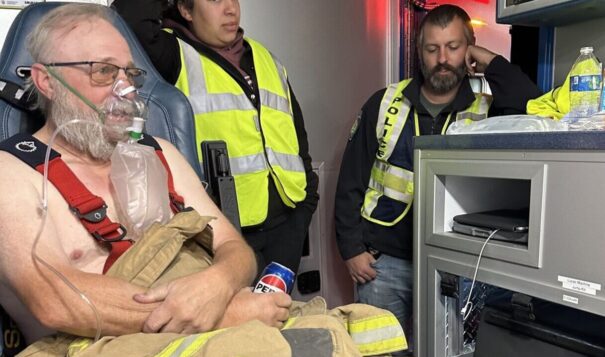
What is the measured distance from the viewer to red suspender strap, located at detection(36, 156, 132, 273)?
998mm

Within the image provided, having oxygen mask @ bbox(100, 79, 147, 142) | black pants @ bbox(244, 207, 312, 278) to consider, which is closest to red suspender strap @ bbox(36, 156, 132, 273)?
oxygen mask @ bbox(100, 79, 147, 142)

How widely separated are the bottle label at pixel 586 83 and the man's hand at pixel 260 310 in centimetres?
93

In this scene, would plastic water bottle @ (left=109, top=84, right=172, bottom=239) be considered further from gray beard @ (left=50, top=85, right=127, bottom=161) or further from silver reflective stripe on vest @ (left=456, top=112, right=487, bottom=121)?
silver reflective stripe on vest @ (left=456, top=112, right=487, bottom=121)

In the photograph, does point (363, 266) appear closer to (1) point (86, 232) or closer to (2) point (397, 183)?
(2) point (397, 183)

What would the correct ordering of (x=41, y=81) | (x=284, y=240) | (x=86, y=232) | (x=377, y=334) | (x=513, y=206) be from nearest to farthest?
(x=377, y=334), (x=86, y=232), (x=41, y=81), (x=513, y=206), (x=284, y=240)

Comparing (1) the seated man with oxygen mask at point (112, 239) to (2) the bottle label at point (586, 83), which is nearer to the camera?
(1) the seated man with oxygen mask at point (112, 239)

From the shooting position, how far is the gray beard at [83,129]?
1.12 metres

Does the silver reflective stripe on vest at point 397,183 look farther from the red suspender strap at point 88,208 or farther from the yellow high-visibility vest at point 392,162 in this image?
the red suspender strap at point 88,208

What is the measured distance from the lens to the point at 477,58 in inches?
68.9

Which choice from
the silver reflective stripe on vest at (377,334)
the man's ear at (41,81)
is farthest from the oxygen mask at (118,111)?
the silver reflective stripe on vest at (377,334)

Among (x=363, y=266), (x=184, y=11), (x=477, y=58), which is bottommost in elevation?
(x=363, y=266)

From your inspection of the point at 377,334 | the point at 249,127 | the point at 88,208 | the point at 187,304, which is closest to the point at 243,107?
the point at 249,127

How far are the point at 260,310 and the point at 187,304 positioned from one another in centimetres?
16

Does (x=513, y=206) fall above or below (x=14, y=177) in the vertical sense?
below
